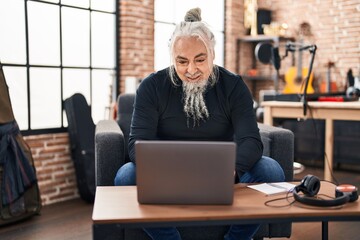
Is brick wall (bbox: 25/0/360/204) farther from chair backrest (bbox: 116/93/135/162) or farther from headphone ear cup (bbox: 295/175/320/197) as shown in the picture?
headphone ear cup (bbox: 295/175/320/197)

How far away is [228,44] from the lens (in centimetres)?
581

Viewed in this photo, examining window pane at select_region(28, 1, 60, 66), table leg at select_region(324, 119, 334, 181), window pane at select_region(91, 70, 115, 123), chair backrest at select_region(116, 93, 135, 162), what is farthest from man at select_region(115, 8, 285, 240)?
window pane at select_region(91, 70, 115, 123)

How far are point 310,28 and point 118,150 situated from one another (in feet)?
14.3

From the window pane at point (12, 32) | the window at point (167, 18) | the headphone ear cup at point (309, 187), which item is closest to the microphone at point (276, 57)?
the window at point (167, 18)

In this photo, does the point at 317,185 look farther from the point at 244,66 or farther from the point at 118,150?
the point at 244,66

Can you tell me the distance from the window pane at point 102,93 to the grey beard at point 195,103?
215cm

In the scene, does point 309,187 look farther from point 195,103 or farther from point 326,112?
point 326,112

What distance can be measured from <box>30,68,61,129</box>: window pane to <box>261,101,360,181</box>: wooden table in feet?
5.73

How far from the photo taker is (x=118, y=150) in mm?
1994

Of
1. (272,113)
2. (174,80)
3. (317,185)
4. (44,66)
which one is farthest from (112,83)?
(317,185)

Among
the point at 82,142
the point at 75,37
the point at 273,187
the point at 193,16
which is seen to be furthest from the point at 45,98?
the point at 273,187

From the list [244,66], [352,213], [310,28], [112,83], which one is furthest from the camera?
[244,66]

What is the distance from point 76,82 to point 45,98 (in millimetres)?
337

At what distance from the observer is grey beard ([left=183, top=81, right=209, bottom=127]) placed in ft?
6.31
